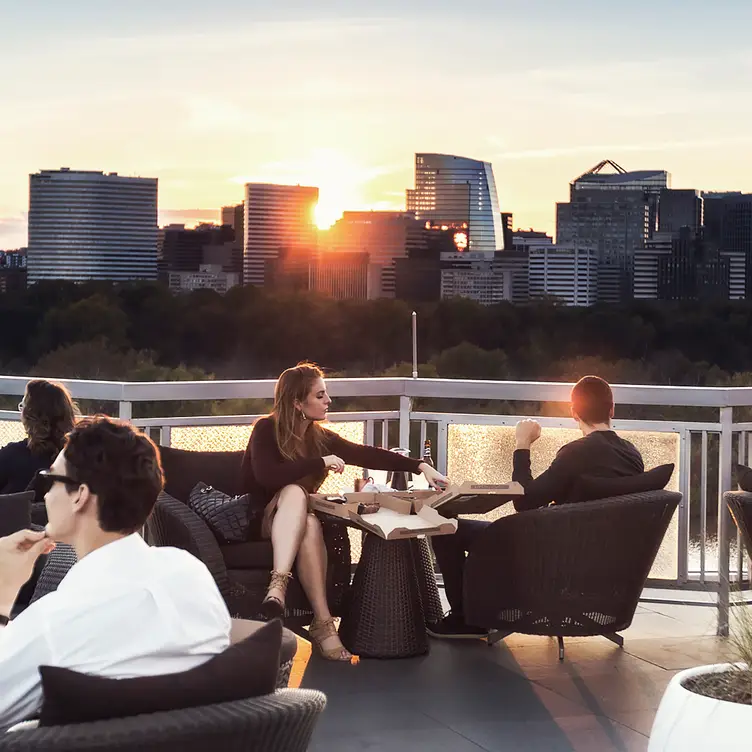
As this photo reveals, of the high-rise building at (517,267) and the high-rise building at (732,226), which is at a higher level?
the high-rise building at (732,226)

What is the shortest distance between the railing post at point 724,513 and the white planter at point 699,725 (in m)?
2.77

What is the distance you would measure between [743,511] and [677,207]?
59.2 metres

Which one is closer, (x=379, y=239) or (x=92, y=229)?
(x=379, y=239)

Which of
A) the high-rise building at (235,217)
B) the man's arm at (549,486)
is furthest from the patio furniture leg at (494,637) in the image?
the high-rise building at (235,217)

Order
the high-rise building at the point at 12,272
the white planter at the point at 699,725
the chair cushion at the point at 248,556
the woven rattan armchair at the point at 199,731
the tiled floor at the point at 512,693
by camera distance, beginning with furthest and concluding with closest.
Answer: the high-rise building at the point at 12,272 → the chair cushion at the point at 248,556 → the tiled floor at the point at 512,693 → the white planter at the point at 699,725 → the woven rattan armchair at the point at 199,731

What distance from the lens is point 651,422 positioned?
18.9ft

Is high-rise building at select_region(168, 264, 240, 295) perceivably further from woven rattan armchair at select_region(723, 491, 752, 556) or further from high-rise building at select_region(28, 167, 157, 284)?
woven rattan armchair at select_region(723, 491, 752, 556)

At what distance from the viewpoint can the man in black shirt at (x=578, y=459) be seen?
480 centimetres

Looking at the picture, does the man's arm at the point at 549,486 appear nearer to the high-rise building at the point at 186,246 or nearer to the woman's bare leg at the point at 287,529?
the woman's bare leg at the point at 287,529

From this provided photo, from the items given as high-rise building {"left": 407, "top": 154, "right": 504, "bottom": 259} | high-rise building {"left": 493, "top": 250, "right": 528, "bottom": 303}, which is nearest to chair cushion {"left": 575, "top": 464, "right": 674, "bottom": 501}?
high-rise building {"left": 493, "top": 250, "right": 528, "bottom": 303}

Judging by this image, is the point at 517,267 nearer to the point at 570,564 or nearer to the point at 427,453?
the point at 427,453

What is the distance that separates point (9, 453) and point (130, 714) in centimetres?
280

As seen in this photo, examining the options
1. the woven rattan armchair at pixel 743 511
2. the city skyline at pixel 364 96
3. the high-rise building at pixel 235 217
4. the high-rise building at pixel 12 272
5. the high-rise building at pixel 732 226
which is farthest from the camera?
the high-rise building at pixel 235 217

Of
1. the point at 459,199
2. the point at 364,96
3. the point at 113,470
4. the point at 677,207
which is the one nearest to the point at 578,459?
the point at 113,470
